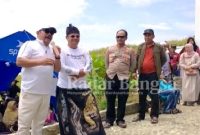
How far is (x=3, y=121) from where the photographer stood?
754cm

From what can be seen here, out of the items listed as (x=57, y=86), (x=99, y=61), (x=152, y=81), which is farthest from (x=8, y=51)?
(x=99, y=61)

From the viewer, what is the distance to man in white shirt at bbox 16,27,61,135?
19.0 ft

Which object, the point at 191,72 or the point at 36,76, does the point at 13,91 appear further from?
the point at 191,72

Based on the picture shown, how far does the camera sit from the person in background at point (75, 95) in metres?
6.15

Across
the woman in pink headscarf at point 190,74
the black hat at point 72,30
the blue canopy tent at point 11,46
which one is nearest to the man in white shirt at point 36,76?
the black hat at point 72,30

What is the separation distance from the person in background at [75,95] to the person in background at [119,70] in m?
1.45

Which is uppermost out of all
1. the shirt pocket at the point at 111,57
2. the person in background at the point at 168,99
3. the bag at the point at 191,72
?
the shirt pocket at the point at 111,57

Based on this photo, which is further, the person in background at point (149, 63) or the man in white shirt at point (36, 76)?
the person in background at point (149, 63)

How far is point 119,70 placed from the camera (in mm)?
7777

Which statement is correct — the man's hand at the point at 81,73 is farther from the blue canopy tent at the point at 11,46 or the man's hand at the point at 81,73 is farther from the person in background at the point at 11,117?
the person in background at the point at 11,117

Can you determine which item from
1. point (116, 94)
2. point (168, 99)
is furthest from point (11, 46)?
point (168, 99)

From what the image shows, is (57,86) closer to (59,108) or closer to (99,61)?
(59,108)

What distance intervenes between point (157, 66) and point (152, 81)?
316mm

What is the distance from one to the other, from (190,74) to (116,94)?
12.0ft
